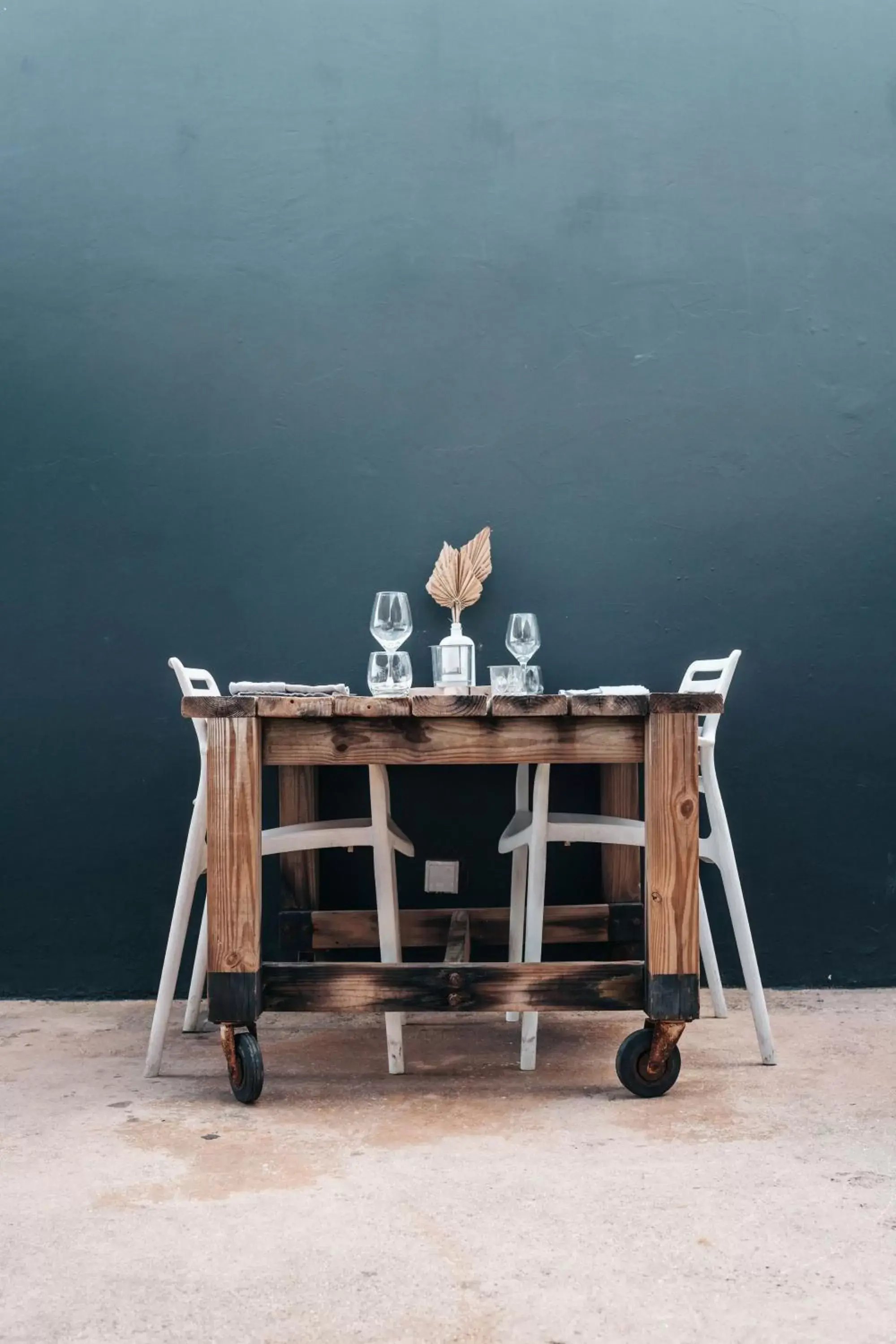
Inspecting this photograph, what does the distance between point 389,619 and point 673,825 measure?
69 cm

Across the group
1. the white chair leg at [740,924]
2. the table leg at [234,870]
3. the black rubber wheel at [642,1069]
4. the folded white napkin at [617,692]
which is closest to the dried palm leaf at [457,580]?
the folded white napkin at [617,692]

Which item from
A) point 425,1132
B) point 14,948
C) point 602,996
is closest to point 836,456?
point 602,996

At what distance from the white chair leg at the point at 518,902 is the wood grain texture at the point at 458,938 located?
102mm

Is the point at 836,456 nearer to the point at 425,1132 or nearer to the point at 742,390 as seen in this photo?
the point at 742,390

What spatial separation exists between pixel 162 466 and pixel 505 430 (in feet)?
2.86

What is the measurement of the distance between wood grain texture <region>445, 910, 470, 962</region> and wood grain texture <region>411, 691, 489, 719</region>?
57 centimetres

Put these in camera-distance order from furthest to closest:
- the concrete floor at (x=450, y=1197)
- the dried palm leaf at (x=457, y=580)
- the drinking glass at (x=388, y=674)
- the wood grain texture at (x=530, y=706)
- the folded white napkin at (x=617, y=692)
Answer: the dried palm leaf at (x=457, y=580) < the drinking glass at (x=388, y=674) < the folded white napkin at (x=617, y=692) < the wood grain texture at (x=530, y=706) < the concrete floor at (x=450, y=1197)

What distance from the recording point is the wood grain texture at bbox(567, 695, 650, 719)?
195 cm

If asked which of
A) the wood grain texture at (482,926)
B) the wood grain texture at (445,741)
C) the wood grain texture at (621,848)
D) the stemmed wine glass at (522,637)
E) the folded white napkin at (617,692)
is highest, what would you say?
the stemmed wine glass at (522,637)

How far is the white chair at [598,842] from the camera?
2201mm

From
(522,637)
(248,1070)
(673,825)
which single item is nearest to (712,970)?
(673,825)

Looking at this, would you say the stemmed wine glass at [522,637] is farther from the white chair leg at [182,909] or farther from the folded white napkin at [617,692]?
the white chair leg at [182,909]

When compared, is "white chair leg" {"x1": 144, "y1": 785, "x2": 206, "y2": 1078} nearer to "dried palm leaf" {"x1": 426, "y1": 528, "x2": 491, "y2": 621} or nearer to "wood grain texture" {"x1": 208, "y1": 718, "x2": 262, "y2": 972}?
"wood grain texture" {"x1": 208, "y1": 718, "x2": 262, "y2": 972}


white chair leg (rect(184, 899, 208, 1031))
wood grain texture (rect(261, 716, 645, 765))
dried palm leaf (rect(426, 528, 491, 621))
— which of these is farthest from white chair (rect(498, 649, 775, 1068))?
white chair leg (rect(184, 899, 208, 1031))
